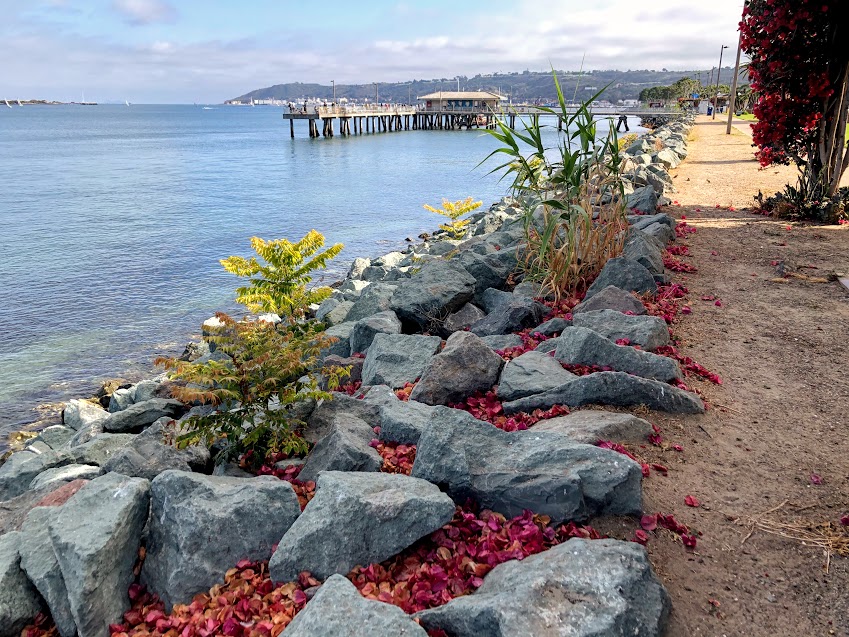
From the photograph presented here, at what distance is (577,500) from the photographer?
336cm

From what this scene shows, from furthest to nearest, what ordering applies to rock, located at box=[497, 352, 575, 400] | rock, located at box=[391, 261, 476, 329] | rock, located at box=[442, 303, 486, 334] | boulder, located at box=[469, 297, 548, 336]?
rock, located at box=[391, 261, 476, 329], rock, located at box=[442, 303, 486, 334], boulder, located at box=[469, 297, 548, 336], rock, located at box=[497, 352, 575, 400]

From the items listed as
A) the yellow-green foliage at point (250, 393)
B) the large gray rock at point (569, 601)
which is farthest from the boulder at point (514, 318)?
the large gray rock at point (569, 601)

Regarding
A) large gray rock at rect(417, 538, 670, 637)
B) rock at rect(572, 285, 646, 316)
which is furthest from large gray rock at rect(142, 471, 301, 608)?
rock at rect(572, 285, 646, 316)

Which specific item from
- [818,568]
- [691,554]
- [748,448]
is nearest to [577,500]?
[691,554]

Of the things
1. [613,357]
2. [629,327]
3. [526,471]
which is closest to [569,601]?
[526,471]

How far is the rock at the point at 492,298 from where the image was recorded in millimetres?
7785

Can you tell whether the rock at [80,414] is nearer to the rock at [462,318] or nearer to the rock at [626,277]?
the rock at [462,318]

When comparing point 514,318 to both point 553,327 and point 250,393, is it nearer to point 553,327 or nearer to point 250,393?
point 553,327

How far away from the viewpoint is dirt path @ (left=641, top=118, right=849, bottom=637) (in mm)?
2953

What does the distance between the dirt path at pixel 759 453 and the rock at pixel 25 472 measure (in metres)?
5.42

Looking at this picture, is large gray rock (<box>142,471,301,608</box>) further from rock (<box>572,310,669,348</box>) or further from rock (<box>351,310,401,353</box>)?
rock (<box>351,310,401,353</box>)

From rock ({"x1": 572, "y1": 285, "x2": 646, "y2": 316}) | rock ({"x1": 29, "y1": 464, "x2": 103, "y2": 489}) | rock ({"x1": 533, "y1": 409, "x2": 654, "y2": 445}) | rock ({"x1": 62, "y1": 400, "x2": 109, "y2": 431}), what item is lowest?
rock ({"x1": 62, "y1": 400, "x2": 109, "y2": 431})

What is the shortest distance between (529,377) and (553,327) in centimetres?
147

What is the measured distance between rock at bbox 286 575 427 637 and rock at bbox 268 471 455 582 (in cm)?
52
